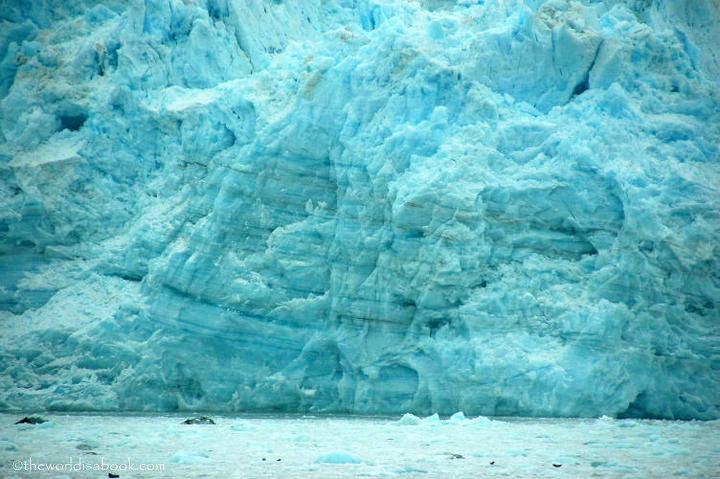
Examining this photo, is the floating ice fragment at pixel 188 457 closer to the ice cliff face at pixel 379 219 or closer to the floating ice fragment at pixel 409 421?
the floating ice fragment at pixel 409 421

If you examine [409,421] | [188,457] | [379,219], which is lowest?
[188,457]

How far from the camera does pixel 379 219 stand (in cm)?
887

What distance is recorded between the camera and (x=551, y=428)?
6758 millimetres

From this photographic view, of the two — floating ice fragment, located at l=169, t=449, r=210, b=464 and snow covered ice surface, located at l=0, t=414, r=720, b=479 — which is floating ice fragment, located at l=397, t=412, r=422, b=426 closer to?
snow covered ice surface, located at l=0, t=414, r=720, b=479

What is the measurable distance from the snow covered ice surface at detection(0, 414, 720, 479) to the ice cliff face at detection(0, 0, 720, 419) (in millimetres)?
1166

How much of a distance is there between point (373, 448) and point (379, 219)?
12.7ft

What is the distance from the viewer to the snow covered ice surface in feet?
14.2

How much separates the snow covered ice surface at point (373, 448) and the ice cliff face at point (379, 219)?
45.9 inches

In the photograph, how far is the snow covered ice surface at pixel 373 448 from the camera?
4328mm

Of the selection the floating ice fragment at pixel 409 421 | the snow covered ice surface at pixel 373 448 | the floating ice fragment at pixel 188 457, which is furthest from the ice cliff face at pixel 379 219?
the floating ice fragment at pixel 188 457

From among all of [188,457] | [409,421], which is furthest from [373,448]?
[409,421]

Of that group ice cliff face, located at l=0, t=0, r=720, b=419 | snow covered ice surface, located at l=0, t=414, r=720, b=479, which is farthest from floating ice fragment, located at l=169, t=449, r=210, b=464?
ice cliff face, located at l=0, t=0, r=720, b=419

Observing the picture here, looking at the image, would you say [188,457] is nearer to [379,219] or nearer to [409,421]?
[409,421]

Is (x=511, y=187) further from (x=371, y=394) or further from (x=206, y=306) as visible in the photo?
(x=206, y=306)
